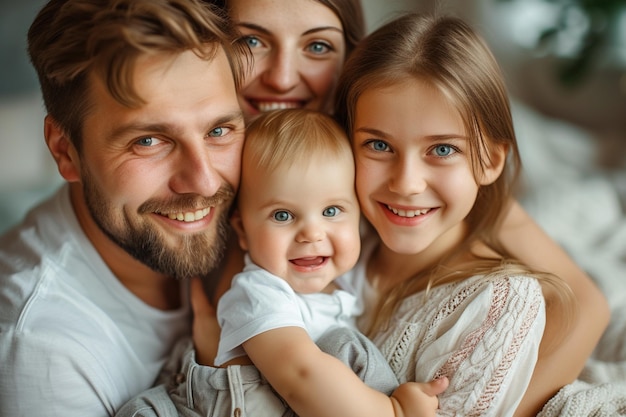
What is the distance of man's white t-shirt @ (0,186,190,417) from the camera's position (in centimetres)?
129

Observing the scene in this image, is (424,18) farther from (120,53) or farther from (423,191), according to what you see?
(120,53)

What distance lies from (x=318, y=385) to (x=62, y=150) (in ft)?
2.56

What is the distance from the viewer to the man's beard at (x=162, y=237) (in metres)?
1.38

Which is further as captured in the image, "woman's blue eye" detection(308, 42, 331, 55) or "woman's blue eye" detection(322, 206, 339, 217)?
"woman's blue eye" detection(308, 42, 331, 55)

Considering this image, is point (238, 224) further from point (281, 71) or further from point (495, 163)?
point (495, 163)

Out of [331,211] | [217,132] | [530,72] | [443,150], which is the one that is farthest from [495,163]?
[530,72]

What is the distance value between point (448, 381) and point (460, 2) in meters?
2.85

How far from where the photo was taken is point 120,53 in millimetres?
1198

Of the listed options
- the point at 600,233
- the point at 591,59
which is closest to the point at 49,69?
the point at 600,233

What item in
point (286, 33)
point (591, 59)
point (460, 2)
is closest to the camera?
point (286, 33)

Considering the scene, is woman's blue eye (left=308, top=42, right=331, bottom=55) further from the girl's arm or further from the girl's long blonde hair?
the girl's arm

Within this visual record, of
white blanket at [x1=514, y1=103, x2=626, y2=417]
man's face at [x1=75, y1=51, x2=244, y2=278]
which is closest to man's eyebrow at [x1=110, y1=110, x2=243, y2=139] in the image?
man's face at [x1=75, y1=51, x2=244, y2=278]

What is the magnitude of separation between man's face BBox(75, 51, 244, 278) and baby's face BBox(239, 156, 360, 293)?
98 mm

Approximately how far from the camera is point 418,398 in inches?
48.4
